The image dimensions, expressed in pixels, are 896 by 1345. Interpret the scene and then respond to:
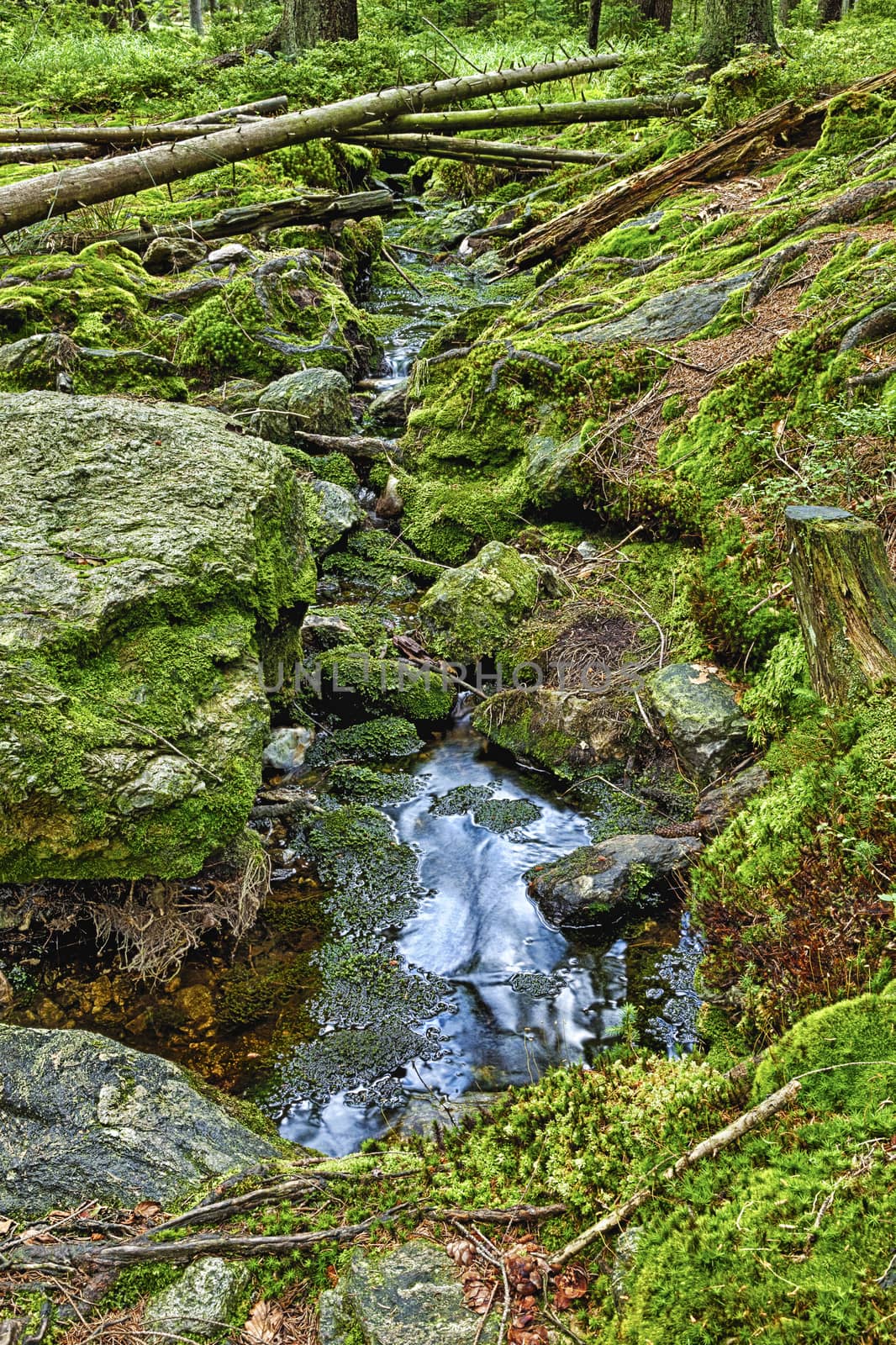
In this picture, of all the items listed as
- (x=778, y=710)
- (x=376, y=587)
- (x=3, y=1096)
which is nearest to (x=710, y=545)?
A: (x=778, y=710)

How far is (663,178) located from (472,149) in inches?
184

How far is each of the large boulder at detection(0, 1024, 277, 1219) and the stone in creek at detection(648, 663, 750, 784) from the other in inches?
126

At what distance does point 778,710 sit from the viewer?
503 centimetres

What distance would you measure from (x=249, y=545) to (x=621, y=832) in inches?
116

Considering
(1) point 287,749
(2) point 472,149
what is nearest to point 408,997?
(1) point 287,749

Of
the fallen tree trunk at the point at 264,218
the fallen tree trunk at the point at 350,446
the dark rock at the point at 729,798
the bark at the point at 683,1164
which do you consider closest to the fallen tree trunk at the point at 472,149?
the fallen tree trunk at the point at 264,218

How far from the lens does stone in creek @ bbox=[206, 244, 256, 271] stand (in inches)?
470

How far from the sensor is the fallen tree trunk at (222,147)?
36.3 feet

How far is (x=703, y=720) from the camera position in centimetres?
541

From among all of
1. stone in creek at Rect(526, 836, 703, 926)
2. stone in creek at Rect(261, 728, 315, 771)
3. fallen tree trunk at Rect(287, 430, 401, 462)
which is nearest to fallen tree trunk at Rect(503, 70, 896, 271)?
fallen tree trunk at Rect(287, 430, 401, 462)

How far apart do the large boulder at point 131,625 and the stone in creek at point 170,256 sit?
6919 millimetres

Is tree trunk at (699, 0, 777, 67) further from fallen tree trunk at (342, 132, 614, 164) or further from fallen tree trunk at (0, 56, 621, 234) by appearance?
fallen tree trunk at (0, 56, 621, 234)

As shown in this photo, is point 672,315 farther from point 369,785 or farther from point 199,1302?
point 199,1302

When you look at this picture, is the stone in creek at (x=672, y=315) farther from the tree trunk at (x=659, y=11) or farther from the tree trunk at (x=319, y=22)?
the tree trunk at (x=659, y=11)
